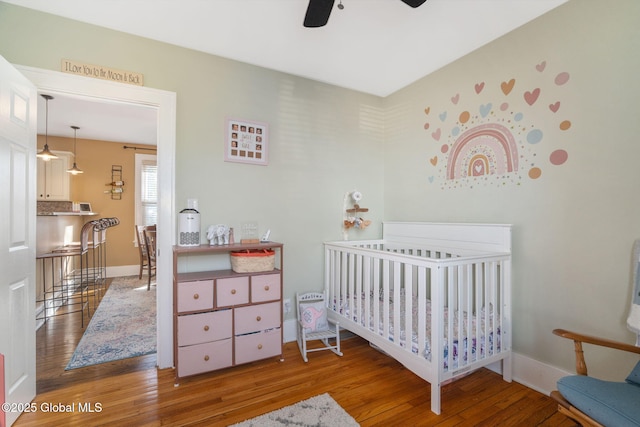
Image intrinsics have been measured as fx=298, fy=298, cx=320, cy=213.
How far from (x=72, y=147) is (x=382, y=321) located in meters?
5.92

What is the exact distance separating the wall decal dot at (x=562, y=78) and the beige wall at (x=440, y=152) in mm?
33

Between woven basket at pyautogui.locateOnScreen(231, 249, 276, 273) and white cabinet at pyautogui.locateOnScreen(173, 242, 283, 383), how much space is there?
1.7 inches

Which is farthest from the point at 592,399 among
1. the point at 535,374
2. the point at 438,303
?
the point at 535,374

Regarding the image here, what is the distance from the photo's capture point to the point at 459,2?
1857 millimetres

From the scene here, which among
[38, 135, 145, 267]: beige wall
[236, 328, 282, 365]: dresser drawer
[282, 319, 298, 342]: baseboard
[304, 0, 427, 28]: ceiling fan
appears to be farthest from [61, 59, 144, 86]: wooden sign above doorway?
[38, 135, 145, 267]: beige wall

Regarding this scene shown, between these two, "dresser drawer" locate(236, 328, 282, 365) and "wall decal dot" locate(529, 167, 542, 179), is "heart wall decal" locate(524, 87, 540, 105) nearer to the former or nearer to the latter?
"wall decal dot" locate(529, 167, 542, 179)

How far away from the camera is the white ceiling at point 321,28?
1897 millimetres

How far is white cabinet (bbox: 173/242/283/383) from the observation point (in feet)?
6.73

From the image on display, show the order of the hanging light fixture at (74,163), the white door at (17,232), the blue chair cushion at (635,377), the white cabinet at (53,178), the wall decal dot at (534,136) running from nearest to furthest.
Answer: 1. the blue chair cushion at (635,377)
2. the white door at (17,232)
3. the wall decal dot at (534,136)
4. the hanging light fixture at (74,163)
5. the white cabinet at (53,178)

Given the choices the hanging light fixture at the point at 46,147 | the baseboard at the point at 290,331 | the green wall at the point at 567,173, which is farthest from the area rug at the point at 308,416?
the hanging light fixture at the point at 46,147

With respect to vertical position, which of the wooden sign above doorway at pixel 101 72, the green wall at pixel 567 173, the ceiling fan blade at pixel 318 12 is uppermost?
the ceiling fan blade at pixel 318 12

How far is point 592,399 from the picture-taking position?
121cm

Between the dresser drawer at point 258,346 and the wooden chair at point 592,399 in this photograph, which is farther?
the dresser drawer at point 258,346

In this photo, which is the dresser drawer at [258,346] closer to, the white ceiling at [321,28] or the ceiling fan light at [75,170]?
the white ceiling at [321,28]
